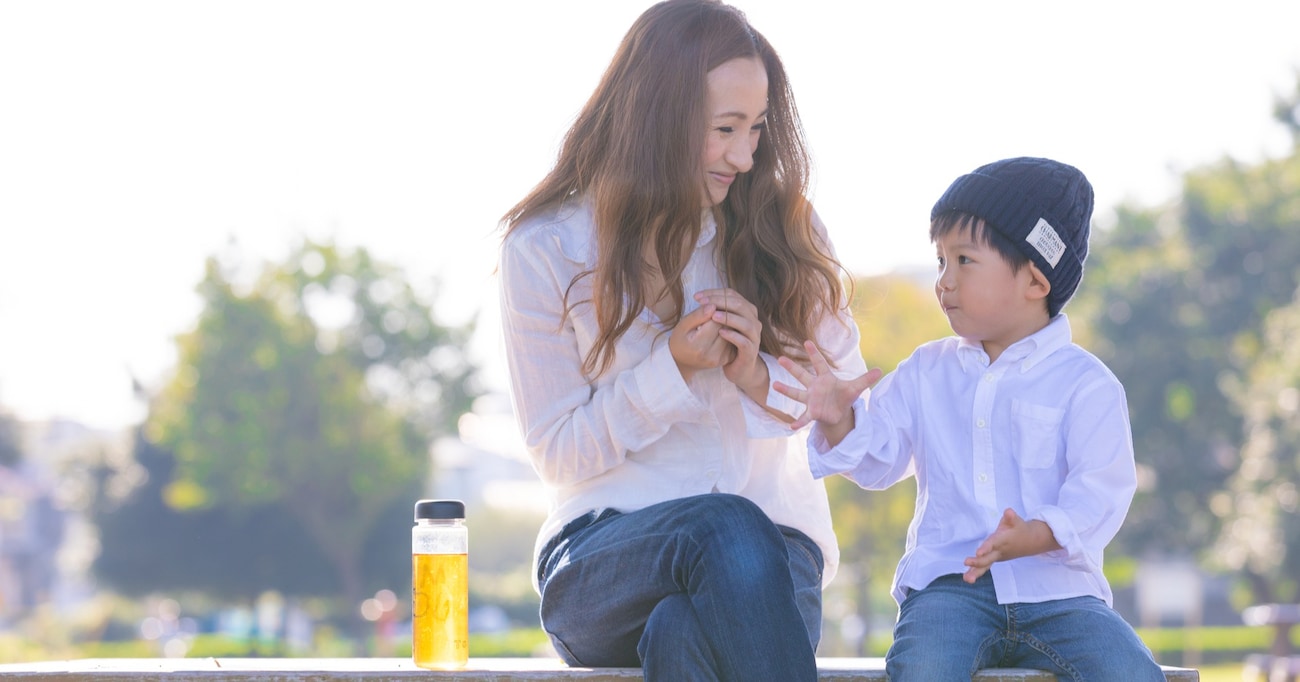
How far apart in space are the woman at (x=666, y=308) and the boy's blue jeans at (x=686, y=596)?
0.01m

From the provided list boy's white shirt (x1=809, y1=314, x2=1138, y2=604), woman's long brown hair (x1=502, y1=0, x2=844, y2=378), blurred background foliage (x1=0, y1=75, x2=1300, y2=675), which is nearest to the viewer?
boy's white shirt (x1=809, y1=314, x2=1138, y2=604)

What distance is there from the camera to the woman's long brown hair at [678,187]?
3123 millimetres

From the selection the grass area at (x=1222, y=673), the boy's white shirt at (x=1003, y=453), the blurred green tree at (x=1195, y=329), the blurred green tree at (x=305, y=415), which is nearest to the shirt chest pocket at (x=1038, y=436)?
the boy's white shirt at (x=1003, y=453)

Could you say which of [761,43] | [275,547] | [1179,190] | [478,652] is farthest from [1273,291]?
[761,43]

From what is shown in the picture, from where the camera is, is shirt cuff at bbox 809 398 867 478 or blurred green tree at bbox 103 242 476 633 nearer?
shirt cuff at bbox 809 398 867 478

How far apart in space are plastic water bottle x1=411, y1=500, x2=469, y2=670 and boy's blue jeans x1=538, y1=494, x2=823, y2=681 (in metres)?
0.20

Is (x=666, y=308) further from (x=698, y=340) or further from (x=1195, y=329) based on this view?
(x=1195, y=329)

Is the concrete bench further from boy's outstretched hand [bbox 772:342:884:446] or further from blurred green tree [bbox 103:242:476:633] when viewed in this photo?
blurred green tree [bbox 103:242:476:633]

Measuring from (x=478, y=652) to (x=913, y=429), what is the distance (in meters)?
27.3

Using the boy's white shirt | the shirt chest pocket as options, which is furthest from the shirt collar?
the shirt chest pocket

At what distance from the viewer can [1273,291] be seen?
3097 centimetres

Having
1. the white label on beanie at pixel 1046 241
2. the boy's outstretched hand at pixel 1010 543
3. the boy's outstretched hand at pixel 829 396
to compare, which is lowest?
the boy's outstretched hand at pixel 1010 543

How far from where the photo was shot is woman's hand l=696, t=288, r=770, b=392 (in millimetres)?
2975

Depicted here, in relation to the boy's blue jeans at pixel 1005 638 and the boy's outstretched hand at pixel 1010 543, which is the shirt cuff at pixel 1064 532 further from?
the boy's blue jeans at pixel 1005 638
